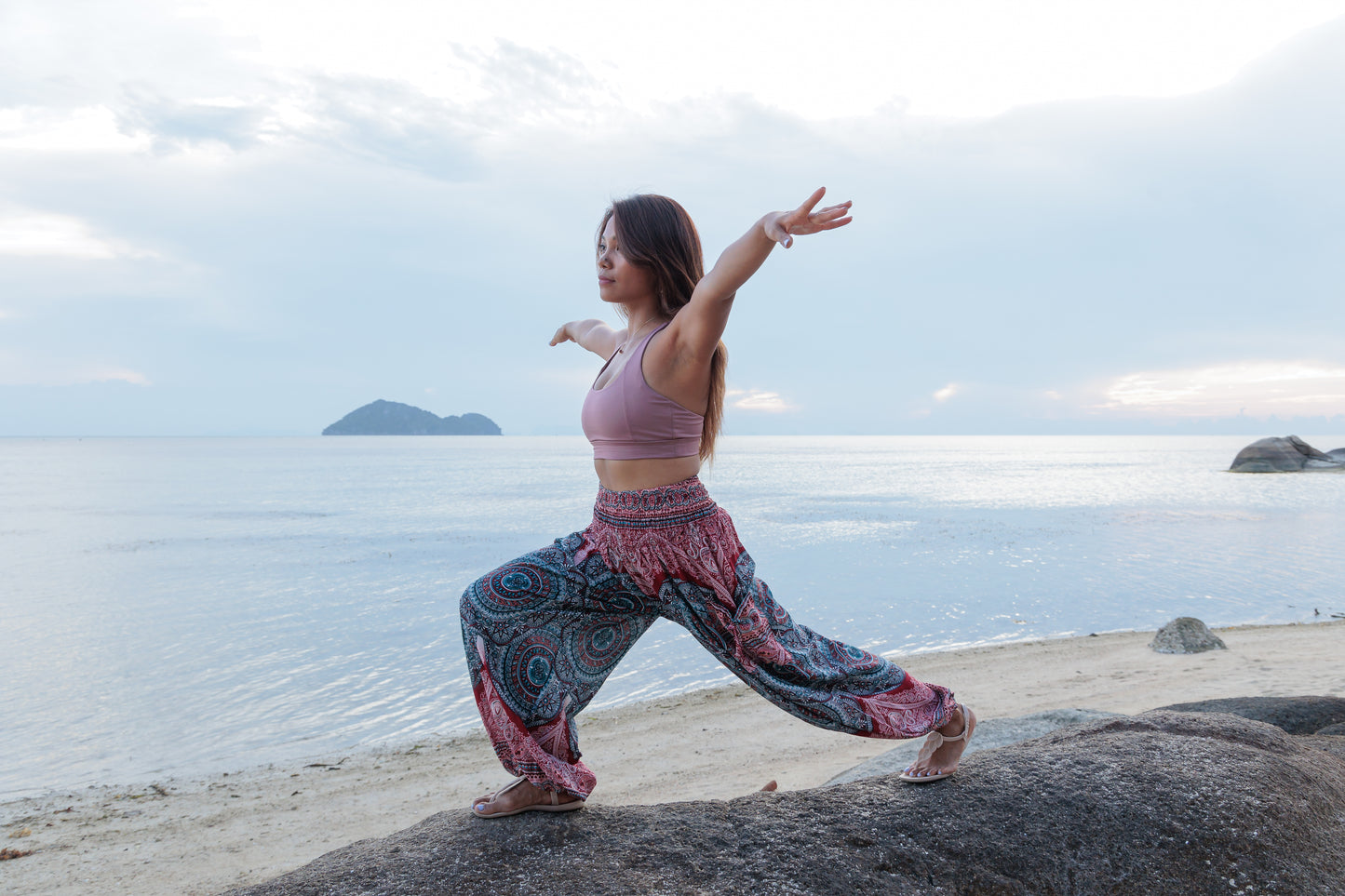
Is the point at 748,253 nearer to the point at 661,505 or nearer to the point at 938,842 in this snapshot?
the point at 661,505

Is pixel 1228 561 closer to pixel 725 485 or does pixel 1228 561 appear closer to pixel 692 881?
pixel 692 881

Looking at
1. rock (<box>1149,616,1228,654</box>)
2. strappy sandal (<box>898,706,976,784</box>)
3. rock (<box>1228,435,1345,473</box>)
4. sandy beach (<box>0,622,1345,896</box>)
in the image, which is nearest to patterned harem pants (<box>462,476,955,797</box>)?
strappy sandal (<box>898,706,976,784</box>)

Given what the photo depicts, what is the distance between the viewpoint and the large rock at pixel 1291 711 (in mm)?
4504

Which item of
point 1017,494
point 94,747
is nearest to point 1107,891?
point 94,747

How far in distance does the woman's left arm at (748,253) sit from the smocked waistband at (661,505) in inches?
22.4

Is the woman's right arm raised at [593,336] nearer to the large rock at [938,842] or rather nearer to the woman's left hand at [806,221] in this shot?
the woman's left hand at [806,221]

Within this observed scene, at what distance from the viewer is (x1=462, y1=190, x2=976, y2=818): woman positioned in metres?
2.68

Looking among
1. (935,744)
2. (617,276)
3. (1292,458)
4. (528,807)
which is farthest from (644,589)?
(1292,458)

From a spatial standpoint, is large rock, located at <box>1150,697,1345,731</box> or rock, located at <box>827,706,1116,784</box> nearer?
large rock, located at <box>1150,697,1345,731</box>

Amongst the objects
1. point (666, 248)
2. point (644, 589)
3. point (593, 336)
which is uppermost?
point (666, 248)

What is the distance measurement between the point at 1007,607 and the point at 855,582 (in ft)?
10.8

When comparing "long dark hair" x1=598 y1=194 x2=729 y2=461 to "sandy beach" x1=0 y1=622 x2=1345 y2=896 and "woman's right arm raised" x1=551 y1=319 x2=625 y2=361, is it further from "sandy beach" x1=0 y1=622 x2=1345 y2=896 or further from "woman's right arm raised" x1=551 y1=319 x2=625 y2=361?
"sandy beach" x1=0 y1=622 x2=1345 y2=896

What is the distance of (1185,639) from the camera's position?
1048cm

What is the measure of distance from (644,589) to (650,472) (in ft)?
1.32
